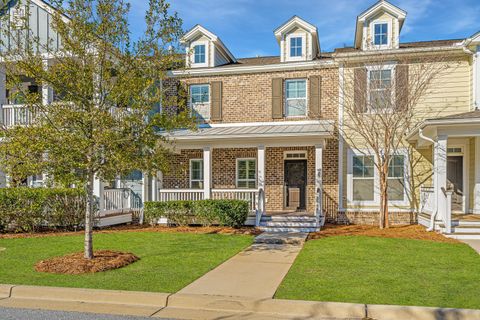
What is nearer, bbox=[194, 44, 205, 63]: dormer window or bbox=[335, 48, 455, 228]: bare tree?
bbox=[335, 48, 455, 228]: bare tree

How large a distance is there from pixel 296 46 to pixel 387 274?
1050cm

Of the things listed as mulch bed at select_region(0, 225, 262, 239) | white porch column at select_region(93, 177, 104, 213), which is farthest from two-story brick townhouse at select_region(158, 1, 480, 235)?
white porch column at select_region(93, 177, 104, 213)

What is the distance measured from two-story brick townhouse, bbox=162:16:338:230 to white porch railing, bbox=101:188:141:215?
1374 millimetres

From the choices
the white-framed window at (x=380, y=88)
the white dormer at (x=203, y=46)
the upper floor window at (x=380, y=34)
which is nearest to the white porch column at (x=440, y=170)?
the white-framed window at (x=380, y=88)

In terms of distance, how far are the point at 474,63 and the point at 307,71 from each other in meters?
5.39

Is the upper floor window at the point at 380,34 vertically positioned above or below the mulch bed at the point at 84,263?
above

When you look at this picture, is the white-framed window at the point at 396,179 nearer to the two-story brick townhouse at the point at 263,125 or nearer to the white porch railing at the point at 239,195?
the two-story brick townhouse at the point at 263,125

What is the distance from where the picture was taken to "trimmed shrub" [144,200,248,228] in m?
13.0

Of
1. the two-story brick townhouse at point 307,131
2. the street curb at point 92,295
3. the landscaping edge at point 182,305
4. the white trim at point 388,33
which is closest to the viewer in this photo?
the landscaping edge at point 182,305

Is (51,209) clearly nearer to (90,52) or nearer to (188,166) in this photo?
(188,166)

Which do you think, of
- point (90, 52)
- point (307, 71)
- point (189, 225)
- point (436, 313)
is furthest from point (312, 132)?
point (436, 313)

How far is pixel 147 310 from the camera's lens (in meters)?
5.45

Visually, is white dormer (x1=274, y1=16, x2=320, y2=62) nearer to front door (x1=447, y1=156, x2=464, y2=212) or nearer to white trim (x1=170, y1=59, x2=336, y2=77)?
white trim (x1=170, y1=59, x2=336, y2=77)

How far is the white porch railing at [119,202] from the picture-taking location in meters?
14.2
